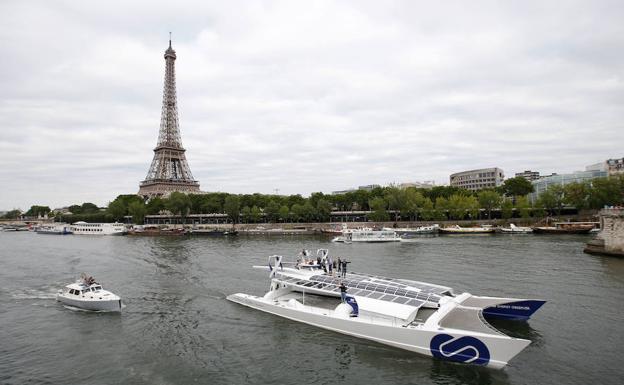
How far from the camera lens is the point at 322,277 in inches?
1202

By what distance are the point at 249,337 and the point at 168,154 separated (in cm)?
16357

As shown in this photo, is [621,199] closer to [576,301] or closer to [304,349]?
[576,301]

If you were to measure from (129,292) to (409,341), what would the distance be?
1025 inches

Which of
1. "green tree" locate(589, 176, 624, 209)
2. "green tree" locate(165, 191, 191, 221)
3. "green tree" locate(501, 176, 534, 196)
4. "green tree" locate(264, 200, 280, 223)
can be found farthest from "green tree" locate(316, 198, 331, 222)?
"green tree" locate(589, 176, 624, 209)

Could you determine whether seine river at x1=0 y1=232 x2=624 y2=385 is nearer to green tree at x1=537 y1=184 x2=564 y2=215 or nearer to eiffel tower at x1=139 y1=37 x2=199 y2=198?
green tree at x1=537 y1=184 x2=564 y2=215

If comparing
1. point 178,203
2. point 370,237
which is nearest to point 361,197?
point 370,237

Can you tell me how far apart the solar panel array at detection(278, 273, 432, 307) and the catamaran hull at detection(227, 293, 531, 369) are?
2.26 metres

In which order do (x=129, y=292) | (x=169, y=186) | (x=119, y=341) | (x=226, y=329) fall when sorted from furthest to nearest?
(x=169, y=186) → (x=129, y=292) → (x=226, y=329) → (x=119, y=341)

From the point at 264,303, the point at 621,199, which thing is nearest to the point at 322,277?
the point at 264,303

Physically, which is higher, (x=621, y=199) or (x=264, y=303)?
(x=621, y=199)

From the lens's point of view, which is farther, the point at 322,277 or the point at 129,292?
the point at 129,292

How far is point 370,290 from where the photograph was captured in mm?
26359

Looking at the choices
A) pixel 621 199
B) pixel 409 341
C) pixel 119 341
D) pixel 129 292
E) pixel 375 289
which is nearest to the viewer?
pixel 409 341

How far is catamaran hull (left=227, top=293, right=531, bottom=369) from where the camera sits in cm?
1828
